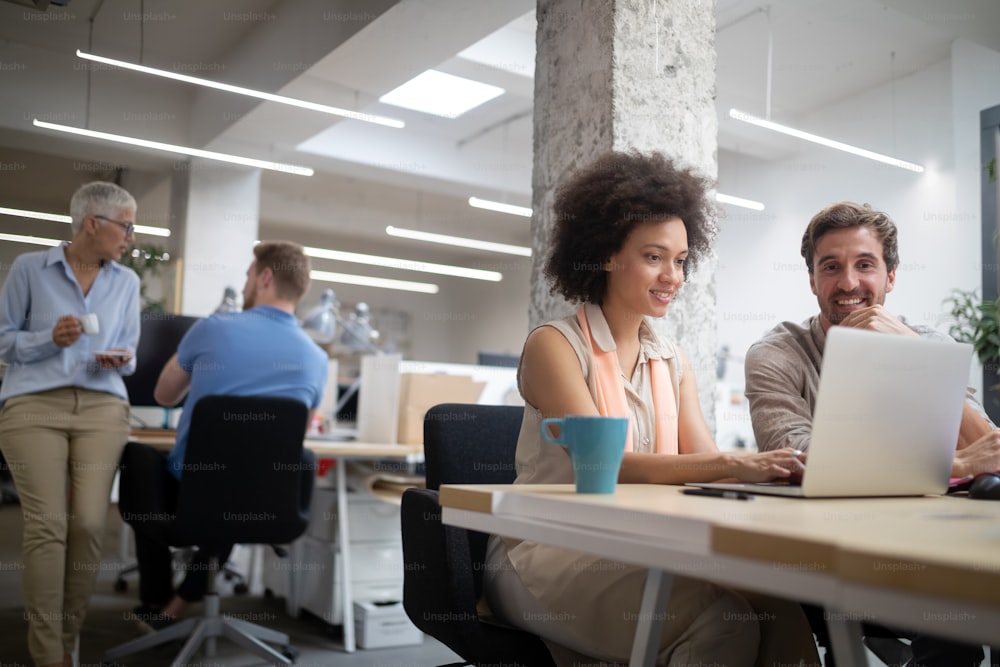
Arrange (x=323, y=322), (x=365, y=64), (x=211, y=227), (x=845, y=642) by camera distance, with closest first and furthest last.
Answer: (x=845, y=642) → (x=323, y=322) → (x=365, y=64) → (x=211, y=227)

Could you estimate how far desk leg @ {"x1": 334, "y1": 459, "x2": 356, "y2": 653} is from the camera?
10.6 feet

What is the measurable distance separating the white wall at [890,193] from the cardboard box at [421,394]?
2.93m

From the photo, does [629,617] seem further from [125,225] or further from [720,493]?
[125,225]

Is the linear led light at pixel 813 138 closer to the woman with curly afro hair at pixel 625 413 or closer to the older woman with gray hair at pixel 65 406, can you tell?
the woman with curly afro hair at pixel 625 413

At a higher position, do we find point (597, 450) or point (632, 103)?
point (632, 103)

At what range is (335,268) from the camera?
1271 cm

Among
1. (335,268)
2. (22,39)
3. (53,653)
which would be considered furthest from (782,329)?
(335,268)

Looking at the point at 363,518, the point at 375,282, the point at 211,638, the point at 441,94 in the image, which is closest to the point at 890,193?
the point at 441,94

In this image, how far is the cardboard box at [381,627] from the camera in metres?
3.28

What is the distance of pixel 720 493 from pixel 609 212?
815mm

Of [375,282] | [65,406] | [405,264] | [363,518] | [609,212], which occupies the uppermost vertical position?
[405,264]

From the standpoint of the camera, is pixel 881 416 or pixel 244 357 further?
pixel 244 357

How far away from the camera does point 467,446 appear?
5.44ft

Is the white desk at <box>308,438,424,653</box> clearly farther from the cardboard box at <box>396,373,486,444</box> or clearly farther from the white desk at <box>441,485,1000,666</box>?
the white desk at <box>441,485,1000,666</box>
